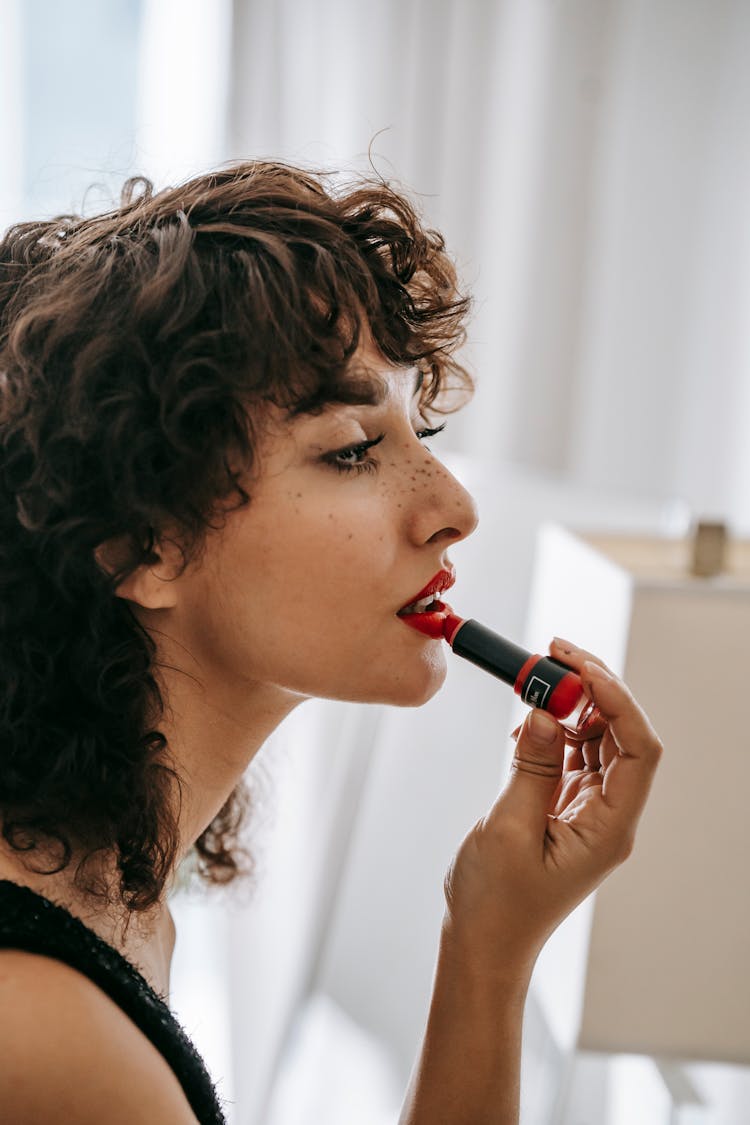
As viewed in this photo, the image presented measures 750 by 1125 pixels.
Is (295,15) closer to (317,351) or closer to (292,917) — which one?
(317,351)

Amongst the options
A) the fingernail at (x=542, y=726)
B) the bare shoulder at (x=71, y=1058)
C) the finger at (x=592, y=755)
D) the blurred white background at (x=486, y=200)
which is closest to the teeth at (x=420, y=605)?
the fingernail at (x=542, y=726)

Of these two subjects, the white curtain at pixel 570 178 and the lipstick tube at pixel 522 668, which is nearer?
the lipstick tube at pixel 522 668

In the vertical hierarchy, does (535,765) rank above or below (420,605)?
below

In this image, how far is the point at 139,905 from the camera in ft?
2.52

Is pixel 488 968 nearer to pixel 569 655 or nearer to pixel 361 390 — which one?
pixel 569 655

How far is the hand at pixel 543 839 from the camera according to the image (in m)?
0.76

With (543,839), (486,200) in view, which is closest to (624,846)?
(543,839)

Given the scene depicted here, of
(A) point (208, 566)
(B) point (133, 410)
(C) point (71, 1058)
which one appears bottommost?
(C) point (71, 1058)

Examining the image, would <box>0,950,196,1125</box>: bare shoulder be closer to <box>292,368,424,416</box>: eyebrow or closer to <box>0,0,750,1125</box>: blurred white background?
<box>292,368,424,416</box>: eyebrow

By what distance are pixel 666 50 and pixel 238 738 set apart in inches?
52.0

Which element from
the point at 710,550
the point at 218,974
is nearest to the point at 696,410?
the point at 710,550

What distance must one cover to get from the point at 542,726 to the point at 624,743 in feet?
0.20

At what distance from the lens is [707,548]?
1050 millimetres

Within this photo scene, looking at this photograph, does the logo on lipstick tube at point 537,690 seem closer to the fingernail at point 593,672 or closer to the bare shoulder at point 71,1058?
the fingernail at point 593,672
